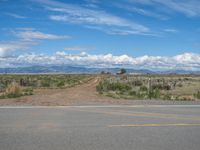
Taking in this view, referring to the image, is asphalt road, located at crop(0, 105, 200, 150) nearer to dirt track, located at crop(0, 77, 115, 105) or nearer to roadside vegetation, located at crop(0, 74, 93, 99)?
→ dirt track, located at crop(0, 77, 115, 105)

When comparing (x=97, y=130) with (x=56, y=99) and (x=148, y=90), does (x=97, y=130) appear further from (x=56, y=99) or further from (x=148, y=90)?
(x=148, y=90)

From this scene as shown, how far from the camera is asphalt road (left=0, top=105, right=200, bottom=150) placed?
851 centimetres

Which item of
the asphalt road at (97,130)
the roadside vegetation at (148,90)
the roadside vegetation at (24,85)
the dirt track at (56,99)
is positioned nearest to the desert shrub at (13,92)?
the roadside vegetation at (24,85)

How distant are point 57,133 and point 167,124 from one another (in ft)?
12.4

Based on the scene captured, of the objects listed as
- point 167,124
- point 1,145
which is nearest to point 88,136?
point 1,145

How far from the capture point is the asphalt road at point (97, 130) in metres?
8.51

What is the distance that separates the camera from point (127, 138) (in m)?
9.32

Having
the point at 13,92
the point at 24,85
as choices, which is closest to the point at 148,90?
the point at 13,92

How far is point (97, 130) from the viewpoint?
34.3 ft

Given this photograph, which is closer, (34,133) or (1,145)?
(1,145)

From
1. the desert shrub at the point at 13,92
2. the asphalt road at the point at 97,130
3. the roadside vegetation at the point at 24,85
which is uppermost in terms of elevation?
the asphalt road at the point at 97,130

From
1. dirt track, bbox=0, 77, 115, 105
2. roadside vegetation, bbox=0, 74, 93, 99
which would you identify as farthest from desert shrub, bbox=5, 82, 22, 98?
dirt track, bbox=0, 77, 115, 105

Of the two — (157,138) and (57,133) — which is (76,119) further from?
(157,138)

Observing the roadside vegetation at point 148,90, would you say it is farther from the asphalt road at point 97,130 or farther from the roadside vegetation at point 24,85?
the asphalt road at point 97,130
